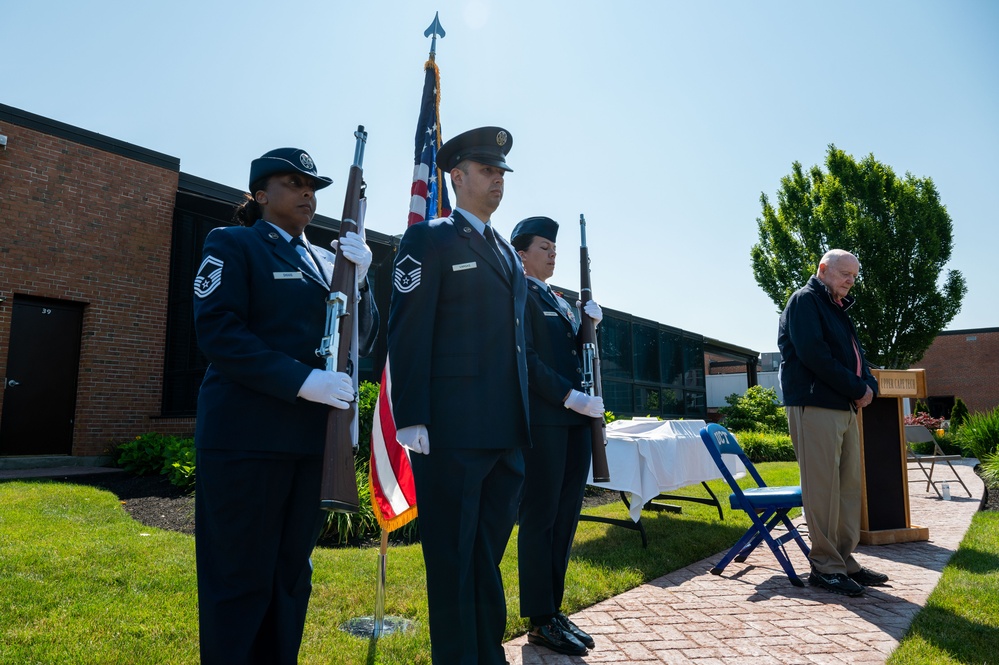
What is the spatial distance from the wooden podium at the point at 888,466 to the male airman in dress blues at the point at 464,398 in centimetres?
475

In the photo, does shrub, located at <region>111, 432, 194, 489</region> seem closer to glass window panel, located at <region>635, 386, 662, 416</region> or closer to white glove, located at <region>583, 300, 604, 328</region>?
white glove, located at <region>583, 300, 604, 328</region>

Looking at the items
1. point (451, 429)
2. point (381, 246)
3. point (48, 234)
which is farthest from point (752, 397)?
point (451, 429)

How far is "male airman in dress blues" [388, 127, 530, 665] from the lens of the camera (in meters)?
2.26

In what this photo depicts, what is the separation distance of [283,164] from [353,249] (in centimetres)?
43

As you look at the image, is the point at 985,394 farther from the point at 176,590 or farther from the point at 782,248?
the point at 176,590

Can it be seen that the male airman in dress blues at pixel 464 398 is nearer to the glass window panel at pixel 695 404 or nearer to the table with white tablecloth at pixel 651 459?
the table with white tablecloth at pixel 651 459

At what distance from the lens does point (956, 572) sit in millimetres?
4562

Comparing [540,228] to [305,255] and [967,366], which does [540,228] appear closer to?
[305,255]

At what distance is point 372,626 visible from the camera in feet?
11.4

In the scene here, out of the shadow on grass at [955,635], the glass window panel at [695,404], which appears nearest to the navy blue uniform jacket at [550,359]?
the shadow on grass at [955,635]

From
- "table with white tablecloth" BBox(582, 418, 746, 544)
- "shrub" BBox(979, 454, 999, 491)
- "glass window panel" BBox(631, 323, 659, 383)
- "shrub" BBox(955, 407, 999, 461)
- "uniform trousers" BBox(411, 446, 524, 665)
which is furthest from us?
"glass window panel" BBox(631, 323, 659, 383)

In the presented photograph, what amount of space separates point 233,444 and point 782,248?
2423 centimetres

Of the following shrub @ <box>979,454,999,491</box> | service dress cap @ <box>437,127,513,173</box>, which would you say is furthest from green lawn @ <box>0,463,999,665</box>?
shrub @ <box>979,454,999,491</box>

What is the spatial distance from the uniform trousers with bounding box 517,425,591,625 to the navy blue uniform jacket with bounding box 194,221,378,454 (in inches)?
59.7
